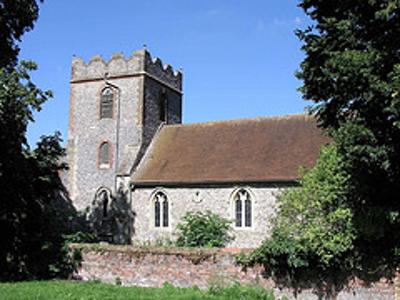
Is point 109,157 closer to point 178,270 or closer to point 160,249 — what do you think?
point 160,249

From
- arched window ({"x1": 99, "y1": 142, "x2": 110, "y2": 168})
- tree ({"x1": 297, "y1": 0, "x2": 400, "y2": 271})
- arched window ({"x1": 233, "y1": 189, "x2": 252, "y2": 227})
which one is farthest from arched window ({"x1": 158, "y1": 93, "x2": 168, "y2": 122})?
tree ({"x1": 297, "y1": 0, "x2": 400, "y2": 271})

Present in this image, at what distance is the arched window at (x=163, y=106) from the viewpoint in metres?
34.5

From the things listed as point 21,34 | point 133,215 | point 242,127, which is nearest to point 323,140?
point 242,127

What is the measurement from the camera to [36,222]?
20.5 m

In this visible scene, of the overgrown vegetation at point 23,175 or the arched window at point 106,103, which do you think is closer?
the overgrown vegetation at point 23,175

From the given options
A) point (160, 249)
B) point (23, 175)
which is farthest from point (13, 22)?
point (160, 249)

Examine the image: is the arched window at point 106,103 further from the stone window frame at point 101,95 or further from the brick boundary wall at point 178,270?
the brick boundary wall at point 178,270

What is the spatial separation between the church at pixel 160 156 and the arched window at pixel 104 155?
61 millimetres

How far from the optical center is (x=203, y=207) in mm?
27656

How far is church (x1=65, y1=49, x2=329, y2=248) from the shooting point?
26.8 meters

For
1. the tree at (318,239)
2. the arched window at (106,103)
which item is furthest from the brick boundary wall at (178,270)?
the arched window at (106,103)

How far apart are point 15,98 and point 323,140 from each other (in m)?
15.6

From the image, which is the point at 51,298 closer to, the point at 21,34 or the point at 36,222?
the point at 36,222

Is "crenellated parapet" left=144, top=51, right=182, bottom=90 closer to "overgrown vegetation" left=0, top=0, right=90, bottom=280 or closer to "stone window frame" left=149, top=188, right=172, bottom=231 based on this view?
"stone window frame" left=149, top=188, right=172, bottom=231
